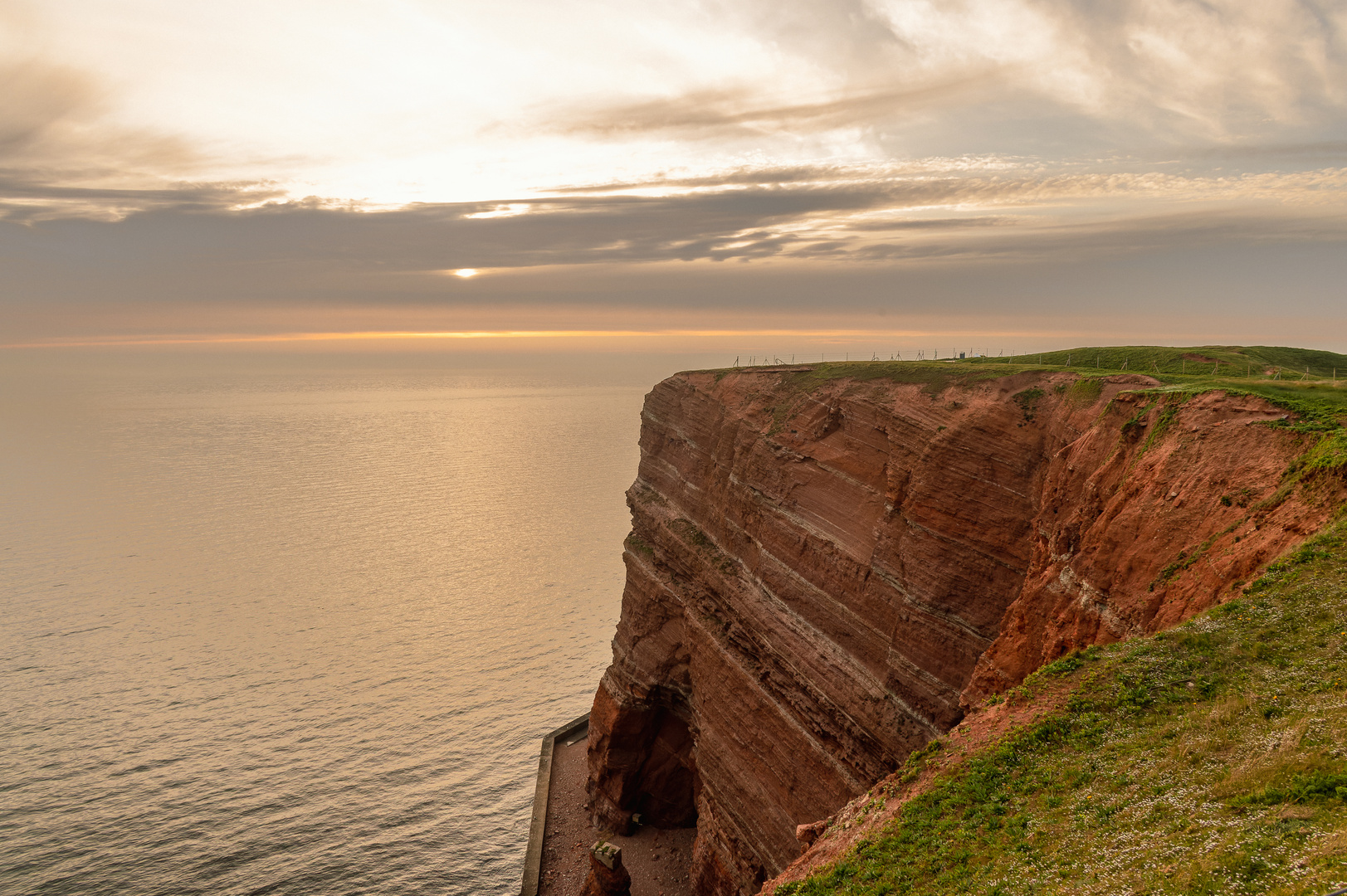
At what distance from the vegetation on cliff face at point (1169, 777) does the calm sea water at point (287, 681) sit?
99.7 feet

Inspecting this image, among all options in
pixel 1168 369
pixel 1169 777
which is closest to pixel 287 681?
pixel 1169 777

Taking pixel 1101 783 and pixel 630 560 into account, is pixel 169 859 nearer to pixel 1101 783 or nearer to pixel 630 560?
pixel 630 560

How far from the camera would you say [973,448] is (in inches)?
1027

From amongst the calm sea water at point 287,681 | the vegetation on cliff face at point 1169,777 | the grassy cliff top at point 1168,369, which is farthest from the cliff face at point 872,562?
the calm sea water at point 287,681

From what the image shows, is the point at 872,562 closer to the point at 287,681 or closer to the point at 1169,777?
the point at 1169,777

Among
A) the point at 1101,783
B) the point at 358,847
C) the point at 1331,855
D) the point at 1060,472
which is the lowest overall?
the point at 358,847

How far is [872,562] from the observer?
27.7m

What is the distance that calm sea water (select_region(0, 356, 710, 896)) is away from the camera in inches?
1409

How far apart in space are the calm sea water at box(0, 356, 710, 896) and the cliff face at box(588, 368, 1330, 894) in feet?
36.5

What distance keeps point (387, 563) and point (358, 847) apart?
1643 inches

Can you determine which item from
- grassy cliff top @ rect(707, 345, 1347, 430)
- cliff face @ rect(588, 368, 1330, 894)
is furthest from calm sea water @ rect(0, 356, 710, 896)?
grassy cliff top @ rect(707, 345, 1347, 430)

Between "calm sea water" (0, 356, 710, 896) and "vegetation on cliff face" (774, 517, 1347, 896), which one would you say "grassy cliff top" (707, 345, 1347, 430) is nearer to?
"vegetation on cliff face" (774, 517, 1347, 896)

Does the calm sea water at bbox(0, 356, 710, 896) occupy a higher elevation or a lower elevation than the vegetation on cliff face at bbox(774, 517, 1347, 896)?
lower

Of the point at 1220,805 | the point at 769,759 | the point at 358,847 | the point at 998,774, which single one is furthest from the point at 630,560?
the point at 1220,805
